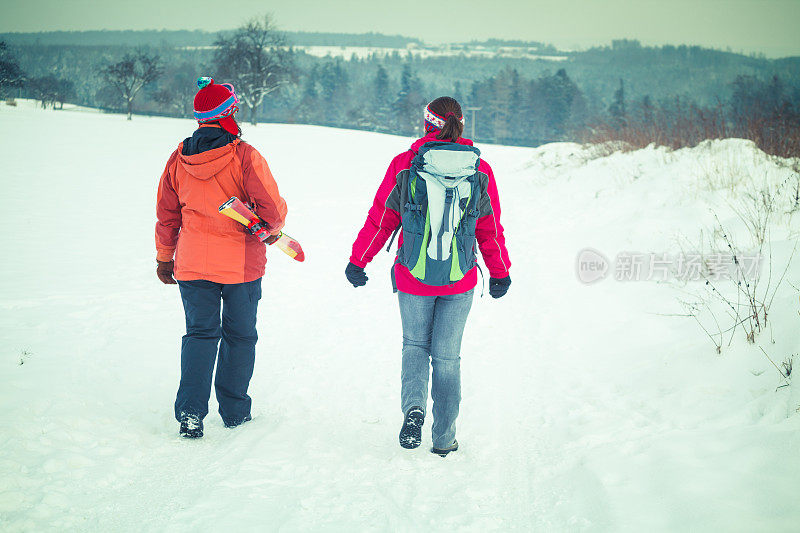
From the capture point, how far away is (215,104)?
340cm

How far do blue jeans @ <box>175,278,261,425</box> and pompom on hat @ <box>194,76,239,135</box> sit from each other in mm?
950

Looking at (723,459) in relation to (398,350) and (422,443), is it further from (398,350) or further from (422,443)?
(398,350)

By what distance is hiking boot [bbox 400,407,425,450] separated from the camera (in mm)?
3438

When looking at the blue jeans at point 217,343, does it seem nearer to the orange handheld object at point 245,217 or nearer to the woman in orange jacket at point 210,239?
the woman in orange jacket at point 210,239

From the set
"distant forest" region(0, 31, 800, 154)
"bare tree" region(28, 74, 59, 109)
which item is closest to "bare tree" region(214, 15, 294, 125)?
"distant forest" region(0, 31, 800, 154)

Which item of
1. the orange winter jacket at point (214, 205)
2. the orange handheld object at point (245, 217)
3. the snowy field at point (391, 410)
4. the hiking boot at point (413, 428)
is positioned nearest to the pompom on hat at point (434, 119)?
the orange winter jacket at point (214, 205)

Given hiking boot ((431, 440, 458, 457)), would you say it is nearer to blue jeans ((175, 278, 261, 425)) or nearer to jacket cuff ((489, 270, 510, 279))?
jacket cuff ((489, 270, 510, 279))

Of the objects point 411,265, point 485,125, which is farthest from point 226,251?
point 485,125

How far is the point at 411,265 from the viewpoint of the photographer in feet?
10.4

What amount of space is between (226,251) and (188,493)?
1341 mm

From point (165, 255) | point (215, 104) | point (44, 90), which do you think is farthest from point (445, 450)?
point (44, 90)

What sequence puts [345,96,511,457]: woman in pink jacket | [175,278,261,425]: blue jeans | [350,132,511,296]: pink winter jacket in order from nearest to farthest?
[345,96,511,457]: woman in pink jacket, [350,132,511,296]: pink winter jacket, [175,278,261,425]: blue jeans

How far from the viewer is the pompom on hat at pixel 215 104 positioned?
339 cm

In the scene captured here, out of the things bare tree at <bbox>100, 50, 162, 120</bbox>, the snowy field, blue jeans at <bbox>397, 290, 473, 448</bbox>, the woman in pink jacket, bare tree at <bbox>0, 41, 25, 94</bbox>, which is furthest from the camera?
bare tree at <bbox>100, 50, 162, 120</bbox>
